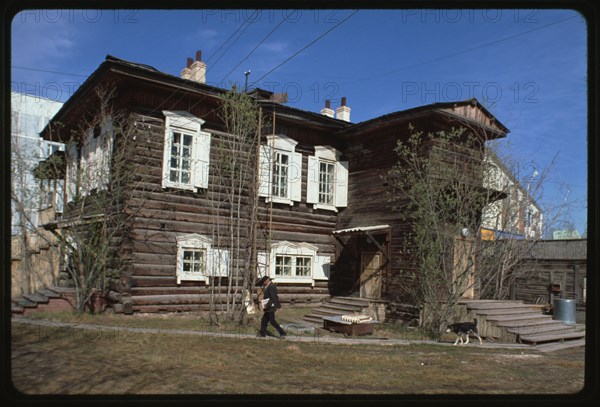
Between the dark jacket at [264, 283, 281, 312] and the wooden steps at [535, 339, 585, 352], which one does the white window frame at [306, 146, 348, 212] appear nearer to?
the dark jacket at [264, 283, 281, 312]

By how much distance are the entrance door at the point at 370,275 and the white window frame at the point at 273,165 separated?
11.5ft

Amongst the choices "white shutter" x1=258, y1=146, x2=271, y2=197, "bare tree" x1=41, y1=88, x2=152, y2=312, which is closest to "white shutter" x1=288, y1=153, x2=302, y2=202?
"white shutter" x1=258, y1=146, x2=271, y2=197

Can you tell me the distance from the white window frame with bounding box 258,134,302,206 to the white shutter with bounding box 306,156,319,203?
1.31ft

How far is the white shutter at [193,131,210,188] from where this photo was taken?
629 inches

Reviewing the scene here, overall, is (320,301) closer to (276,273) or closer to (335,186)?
(276,273)

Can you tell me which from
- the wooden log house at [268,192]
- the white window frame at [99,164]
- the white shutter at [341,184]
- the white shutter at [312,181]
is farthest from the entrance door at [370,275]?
the white window frame at [99,164]

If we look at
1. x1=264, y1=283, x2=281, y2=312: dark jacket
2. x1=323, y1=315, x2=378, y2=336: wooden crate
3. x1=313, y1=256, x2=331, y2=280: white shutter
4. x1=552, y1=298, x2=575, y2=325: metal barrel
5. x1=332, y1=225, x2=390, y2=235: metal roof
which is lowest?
x1=323, y1=315, x2=378, y2=336: wooden crate

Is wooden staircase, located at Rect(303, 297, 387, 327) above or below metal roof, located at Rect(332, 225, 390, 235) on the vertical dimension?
below

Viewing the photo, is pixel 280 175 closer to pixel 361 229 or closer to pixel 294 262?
pixel 294 262

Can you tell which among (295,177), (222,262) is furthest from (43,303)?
(295,177)

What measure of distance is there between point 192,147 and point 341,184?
641 centimetres

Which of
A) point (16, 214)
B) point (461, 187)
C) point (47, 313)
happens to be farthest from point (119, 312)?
point (461, 187)

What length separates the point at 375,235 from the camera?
1764cm
